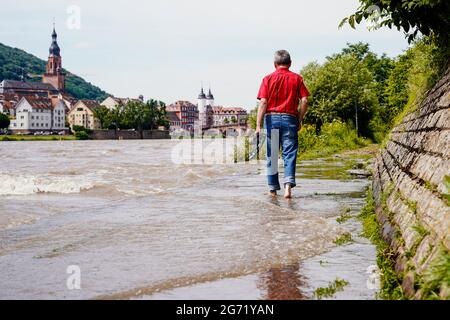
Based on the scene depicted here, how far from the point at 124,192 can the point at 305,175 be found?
435 cm

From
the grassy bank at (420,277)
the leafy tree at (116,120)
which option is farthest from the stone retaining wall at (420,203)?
the leafy tree at (116,120)

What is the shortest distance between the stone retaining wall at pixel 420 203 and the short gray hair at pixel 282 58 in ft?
8.71

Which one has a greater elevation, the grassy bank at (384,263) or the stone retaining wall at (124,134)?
the grassy bank at (384,263)

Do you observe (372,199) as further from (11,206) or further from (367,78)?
(367,78)

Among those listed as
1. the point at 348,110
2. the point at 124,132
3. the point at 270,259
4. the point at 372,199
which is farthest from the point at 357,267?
the point at 124,132

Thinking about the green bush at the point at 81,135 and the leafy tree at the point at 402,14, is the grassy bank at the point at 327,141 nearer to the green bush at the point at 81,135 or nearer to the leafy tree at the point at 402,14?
the leafy tree at the point at 402,14

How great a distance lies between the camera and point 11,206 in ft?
28.3

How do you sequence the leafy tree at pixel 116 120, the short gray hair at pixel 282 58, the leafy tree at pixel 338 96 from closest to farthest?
1. the short gray hair at pixel 282 58
2. the leafy tree at pixel 338 96
3. the leafy tree at pixel 116 120

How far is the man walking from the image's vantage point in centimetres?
864

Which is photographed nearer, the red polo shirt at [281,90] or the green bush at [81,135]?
the red polo shirt at [281,90]

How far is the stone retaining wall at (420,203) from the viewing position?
326 cm

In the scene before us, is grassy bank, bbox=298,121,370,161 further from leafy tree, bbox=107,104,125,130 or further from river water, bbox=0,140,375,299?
leafy tree, bbox=107,104,125,130

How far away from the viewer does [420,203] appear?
13.7 ft

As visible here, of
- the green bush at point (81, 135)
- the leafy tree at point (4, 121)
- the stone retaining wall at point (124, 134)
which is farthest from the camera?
the leafy tree at point (4, 121)
